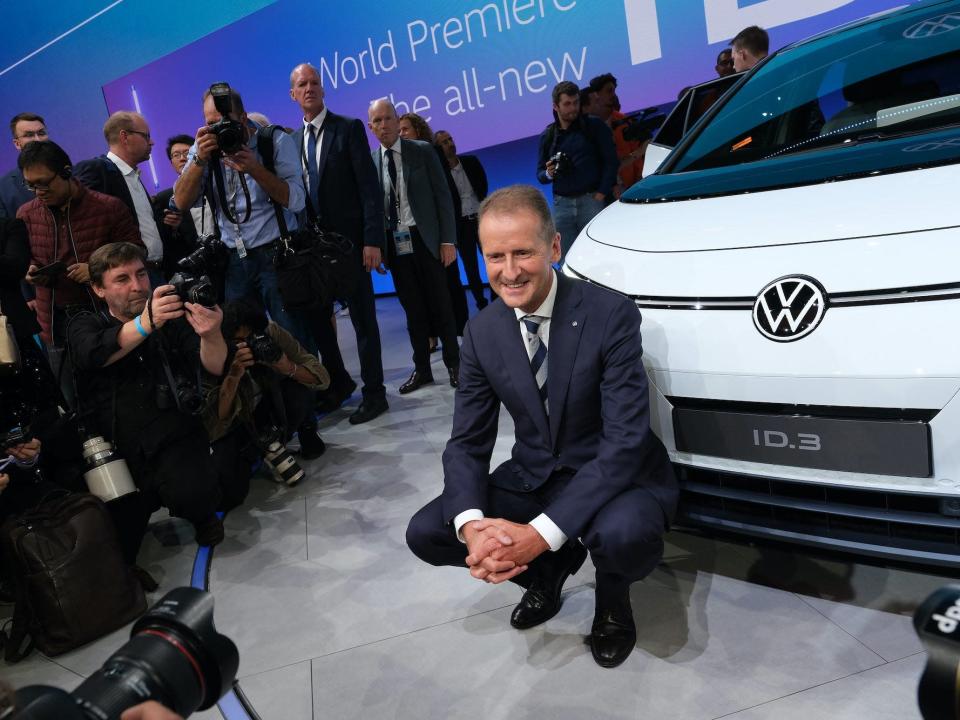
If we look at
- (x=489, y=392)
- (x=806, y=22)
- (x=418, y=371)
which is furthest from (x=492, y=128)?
(x=489, y=392)

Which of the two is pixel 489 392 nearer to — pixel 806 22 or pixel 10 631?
pixel 10 631

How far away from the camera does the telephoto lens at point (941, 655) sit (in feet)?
2.31

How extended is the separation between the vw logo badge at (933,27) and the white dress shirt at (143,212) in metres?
3.22

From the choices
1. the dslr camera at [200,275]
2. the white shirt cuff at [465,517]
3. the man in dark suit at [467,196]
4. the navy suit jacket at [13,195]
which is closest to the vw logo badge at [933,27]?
the white shirt cuff at [465,517]

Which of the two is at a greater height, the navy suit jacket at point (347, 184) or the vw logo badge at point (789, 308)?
the navy suit jacket at point (347, 184)

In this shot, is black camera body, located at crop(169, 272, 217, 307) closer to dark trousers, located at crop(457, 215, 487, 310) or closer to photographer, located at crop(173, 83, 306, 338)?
photographer, located at crop(173, 83, 306, 338)

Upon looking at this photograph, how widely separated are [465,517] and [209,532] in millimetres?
1428

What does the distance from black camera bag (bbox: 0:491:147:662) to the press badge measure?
2295mm

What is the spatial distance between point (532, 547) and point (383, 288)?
8.01m

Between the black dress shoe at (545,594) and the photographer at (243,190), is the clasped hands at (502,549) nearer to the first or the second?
the black dress shoe at (545,594)

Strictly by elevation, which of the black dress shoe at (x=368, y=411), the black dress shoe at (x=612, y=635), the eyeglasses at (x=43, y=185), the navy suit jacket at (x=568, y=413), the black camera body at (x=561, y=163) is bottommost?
the black dress shoe at (x=612, y=635)

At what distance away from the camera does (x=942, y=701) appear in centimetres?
71

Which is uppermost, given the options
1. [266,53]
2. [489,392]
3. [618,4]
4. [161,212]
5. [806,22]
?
[266,53]

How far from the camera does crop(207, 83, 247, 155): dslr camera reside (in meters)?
3.31
